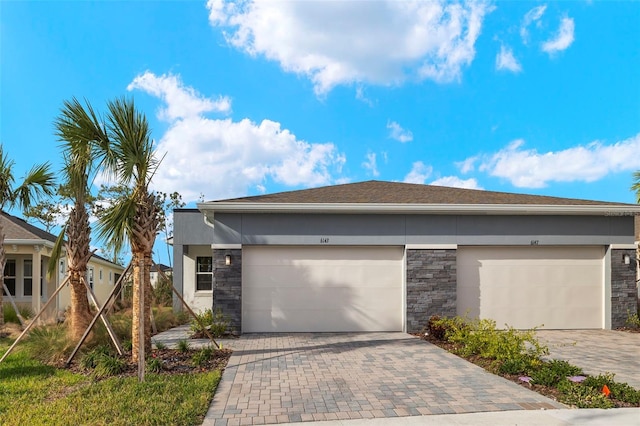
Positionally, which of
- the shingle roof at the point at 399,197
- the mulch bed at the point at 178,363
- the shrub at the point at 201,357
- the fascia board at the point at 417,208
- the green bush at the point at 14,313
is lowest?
the green bush at the point at 14,313

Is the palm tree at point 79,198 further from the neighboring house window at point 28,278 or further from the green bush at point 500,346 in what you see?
the neighboring house window at point 28,278

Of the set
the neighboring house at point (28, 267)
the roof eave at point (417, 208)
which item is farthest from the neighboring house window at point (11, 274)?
the roof eave at point (417, 208)

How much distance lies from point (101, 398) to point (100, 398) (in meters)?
0.01

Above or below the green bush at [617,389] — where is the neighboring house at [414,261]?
above

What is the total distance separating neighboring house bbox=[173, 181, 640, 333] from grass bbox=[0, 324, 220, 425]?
168 inches

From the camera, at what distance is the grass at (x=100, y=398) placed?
15.8 ft

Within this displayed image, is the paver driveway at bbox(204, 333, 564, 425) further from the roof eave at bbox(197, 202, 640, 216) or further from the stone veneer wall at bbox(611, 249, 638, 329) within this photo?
the stone veneer wall at bbox(611, 249, 638, 329)

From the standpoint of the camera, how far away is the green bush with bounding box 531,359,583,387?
6043 millimetres

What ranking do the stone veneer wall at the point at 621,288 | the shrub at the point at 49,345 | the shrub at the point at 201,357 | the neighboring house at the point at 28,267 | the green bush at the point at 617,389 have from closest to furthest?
A: the green bush at the point at 617,389 < the shrub at the point at 201,357 < the shrub at the point at 49,345 < the stone veneer wall at the point at 621,288 < the neighboring house at the point at 28,267

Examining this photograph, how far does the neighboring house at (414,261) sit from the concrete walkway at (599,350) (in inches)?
31.9

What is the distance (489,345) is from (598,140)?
30.2ft

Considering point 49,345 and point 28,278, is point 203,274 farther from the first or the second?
point 49,345

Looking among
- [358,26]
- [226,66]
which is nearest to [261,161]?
[226,66]

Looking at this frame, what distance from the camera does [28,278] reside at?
16516 millimetres
